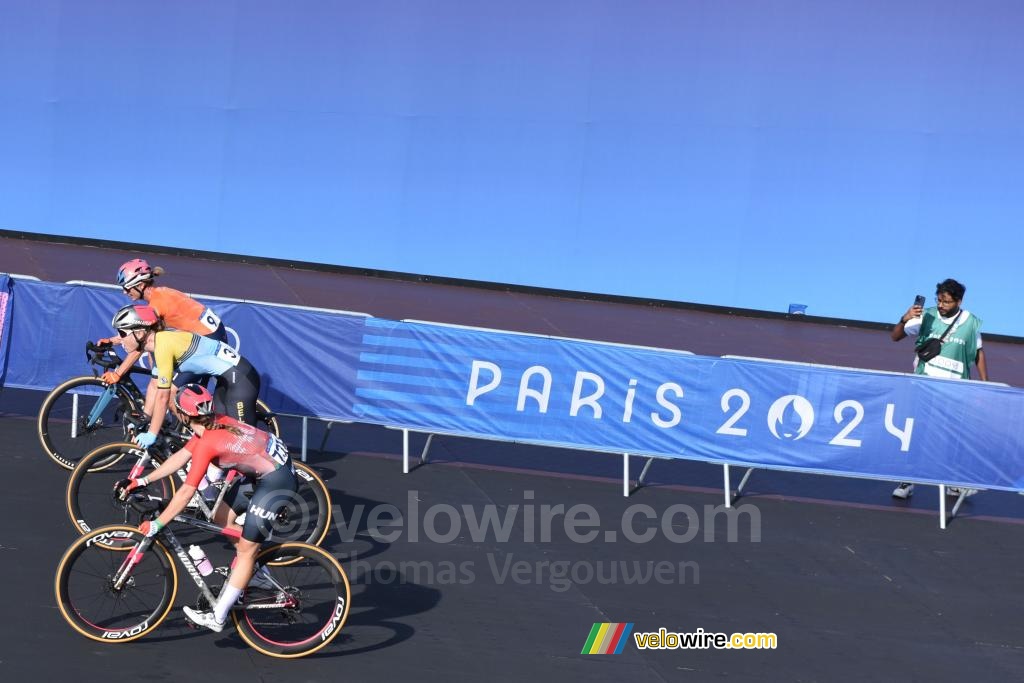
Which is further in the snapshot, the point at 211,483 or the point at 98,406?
the point at 98,406

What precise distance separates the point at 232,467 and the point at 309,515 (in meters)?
1.93

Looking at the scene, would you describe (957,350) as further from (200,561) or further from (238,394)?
(200,561)

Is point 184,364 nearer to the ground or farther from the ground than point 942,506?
farther from the ground

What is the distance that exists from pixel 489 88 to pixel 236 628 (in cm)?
1837

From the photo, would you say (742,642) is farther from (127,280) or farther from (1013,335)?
(1013,335)

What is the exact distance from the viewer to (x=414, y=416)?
1055 centimetres

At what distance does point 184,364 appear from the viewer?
26.3 ft

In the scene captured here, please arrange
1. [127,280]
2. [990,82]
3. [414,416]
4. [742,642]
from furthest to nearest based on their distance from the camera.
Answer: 1. [990,82]
2. [414,416]
3. [127,280]
4. [742,642]

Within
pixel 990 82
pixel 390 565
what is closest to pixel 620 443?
pixel 390 565

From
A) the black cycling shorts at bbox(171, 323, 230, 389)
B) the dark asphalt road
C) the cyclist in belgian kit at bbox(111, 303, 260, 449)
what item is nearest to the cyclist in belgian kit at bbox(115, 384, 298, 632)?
the dark asphalt road

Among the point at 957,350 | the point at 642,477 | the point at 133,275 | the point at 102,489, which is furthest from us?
the point at 957,350

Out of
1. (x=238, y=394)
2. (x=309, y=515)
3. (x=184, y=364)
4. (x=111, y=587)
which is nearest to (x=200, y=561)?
(x=111, y=587)

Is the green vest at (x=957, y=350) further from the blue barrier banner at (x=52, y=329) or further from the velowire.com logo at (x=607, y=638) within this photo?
the blue barrier banner at (x=52, y=329)

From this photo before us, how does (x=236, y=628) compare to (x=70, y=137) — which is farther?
(x=70, y=137)
